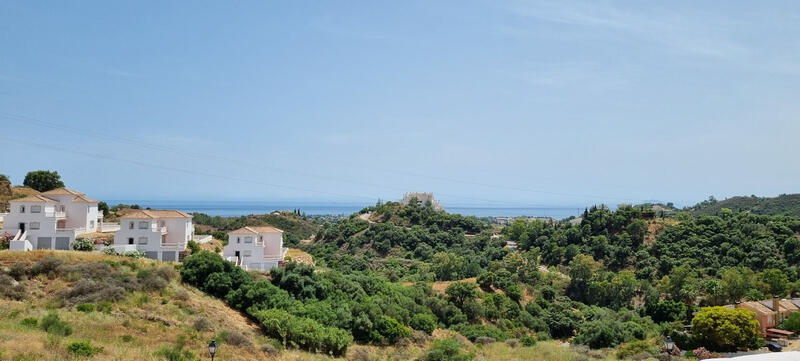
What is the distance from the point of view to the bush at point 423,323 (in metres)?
30.9

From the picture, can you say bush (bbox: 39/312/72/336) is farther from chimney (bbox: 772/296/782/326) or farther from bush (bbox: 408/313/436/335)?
chimney (bbox: 772/296/782/326)

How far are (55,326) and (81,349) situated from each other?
3072 mm

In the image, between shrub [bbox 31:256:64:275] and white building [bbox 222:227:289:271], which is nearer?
shrub [bbox 31:256:64:275]

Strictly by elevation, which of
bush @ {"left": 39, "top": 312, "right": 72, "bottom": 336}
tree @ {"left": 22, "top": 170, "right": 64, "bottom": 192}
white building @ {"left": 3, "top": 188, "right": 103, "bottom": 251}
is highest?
tree @ {"left": 22, "top": 170, "right": 64, "bottom": 192}

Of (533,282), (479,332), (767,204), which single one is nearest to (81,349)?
(479,332)

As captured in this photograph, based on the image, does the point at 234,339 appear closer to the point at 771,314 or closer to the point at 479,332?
the point at 479,332

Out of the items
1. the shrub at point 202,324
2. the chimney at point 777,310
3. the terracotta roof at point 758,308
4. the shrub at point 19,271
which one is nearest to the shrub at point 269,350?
the shrub at point 202,324

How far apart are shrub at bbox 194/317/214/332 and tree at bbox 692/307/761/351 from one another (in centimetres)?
2500

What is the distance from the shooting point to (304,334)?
23.3 m

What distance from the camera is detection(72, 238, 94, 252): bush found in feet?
97.0

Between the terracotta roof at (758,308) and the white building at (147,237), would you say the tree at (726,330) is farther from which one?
the white building at (147,237)

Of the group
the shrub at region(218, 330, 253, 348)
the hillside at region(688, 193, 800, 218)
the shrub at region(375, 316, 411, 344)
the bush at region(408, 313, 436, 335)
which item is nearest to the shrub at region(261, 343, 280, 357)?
the shrub at region(218, 330, 253, 348)

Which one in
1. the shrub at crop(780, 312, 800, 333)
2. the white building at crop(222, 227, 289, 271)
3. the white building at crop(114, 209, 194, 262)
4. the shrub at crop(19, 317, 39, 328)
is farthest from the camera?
the white building at crop(222, 227, 289, 271)

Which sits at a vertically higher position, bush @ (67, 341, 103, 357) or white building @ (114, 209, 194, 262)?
white building @ (114, 209, 194, 262)
